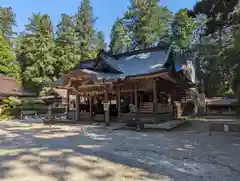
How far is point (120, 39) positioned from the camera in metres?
34.5

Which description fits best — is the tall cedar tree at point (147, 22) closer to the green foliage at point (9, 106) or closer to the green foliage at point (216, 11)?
the green foliage at point (9, 106)

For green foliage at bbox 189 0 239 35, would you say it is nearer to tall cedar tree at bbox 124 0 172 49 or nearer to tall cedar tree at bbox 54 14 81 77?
tall cedar tree at bbox 54 14 81 77

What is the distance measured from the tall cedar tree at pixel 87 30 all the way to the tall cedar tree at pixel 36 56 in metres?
8.36

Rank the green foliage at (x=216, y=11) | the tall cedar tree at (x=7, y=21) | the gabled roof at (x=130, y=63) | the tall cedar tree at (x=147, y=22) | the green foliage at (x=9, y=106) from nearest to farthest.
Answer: the green foliage at (x=216, y=11) < the gabled roof at (x=130, y=63) < the green foliage at (x=9, y=106) < the tall cedar tree at (x=147, y=22) < the tall cedar tree at (x=7, y=21)

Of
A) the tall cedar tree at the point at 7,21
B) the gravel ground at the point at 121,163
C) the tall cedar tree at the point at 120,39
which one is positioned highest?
the tall cedar tree at the point at 7,21

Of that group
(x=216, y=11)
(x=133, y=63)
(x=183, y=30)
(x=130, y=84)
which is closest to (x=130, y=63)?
(x=133, y=63)

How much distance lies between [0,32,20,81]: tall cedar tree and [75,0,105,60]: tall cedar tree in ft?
41.8

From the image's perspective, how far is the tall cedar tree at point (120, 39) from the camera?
3422cm

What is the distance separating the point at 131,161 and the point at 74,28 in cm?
3722

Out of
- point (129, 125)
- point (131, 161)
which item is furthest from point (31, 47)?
point (131, 161)

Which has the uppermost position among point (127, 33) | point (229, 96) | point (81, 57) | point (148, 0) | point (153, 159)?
point (148, 0)

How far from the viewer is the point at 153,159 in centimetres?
484

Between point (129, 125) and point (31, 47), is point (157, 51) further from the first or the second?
point (31, 47)

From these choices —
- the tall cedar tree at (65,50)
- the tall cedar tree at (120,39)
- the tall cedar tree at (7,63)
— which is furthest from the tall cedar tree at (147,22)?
the tall cedar tree at (7,63)
